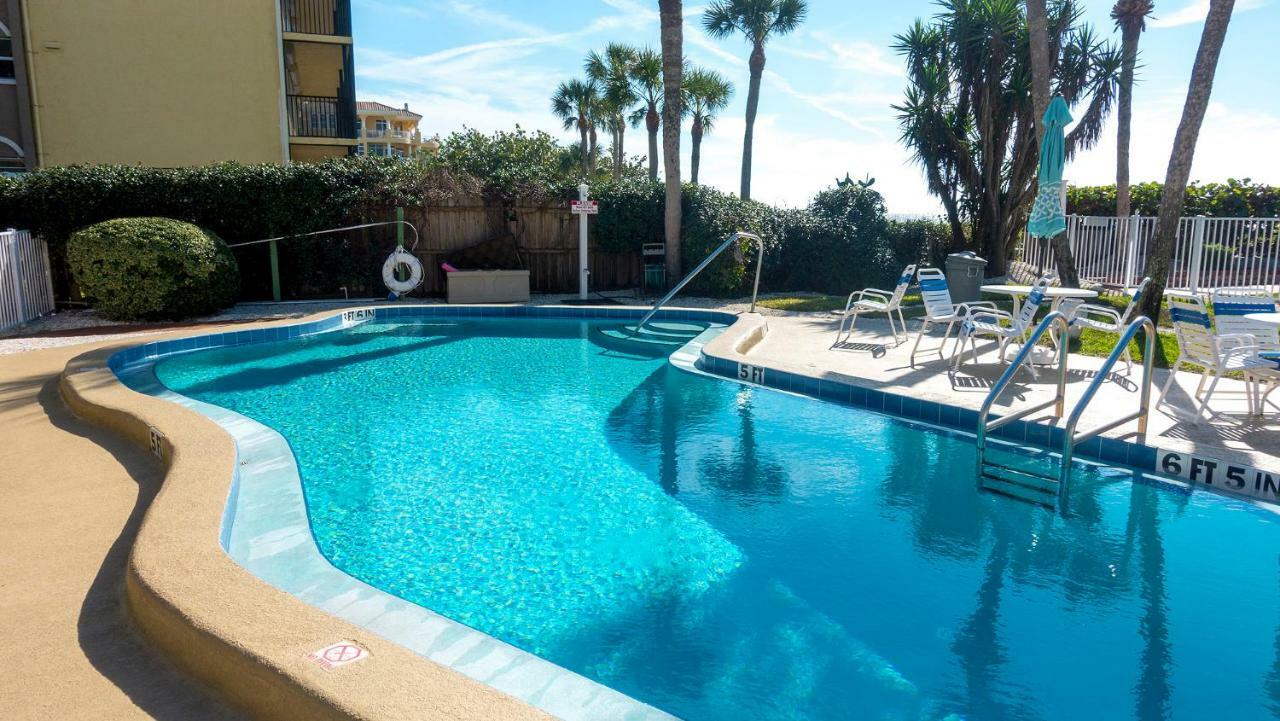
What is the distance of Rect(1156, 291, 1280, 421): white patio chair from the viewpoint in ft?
18.0

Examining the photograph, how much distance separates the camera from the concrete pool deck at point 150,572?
2.34 metres

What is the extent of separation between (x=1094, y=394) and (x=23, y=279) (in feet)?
42.0

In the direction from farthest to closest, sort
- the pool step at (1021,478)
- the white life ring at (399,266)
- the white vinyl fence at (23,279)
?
the white life ring at (399,266), the white vinyl fence at (23,279), the pool step at (1021,478)

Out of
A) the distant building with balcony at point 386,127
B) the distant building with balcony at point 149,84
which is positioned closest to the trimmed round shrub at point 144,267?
the distant building with balcony at point 149,84

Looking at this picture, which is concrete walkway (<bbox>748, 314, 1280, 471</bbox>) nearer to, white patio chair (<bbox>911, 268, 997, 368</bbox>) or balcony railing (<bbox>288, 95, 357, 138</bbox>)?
white patio chair (<bbox>911, 268, 997, 368</bbox>)

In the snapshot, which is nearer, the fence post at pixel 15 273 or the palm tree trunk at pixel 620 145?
the fence post at pixel 15 273

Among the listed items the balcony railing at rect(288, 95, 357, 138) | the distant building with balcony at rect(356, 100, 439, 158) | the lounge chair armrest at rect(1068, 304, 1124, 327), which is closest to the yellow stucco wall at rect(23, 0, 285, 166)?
the balcony railing at rect(288, 95, 357, 138)

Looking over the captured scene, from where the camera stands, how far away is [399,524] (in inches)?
170

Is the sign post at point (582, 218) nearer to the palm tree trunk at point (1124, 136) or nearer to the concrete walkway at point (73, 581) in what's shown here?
the concrete walkway at point (73, 581)

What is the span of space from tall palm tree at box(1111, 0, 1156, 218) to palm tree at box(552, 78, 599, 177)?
23290 millimetres

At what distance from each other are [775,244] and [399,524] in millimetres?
12013

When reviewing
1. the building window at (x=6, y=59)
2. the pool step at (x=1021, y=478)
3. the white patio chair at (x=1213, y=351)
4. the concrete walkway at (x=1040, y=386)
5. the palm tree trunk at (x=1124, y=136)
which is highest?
the building window at (x=6, y=59)

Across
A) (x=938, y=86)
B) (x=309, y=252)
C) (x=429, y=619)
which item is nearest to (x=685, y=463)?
(x=429, y=619)

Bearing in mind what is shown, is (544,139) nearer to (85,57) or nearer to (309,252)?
(85,57)
